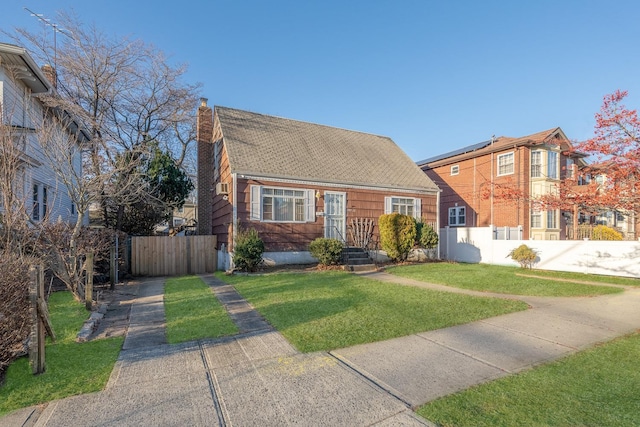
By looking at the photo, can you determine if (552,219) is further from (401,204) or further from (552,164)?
(401,204)

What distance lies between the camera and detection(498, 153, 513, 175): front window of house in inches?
794

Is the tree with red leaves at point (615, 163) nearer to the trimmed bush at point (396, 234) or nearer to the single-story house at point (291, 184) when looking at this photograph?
the trimmed bush at point (396, 234)

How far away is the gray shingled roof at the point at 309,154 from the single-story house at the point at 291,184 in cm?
4

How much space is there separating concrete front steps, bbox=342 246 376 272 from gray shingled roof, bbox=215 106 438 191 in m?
2.91

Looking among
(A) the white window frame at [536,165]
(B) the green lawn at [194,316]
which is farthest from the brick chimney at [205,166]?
(A) the white window frame at [536,165]

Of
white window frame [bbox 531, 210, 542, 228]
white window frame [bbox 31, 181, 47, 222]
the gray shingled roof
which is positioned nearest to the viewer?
white window frame [bbox 31, 181, 47, 222]

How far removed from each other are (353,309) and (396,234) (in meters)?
7.53

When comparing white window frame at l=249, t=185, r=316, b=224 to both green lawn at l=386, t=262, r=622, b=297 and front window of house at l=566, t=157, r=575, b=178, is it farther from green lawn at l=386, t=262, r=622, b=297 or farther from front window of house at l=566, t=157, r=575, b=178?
front window of house at l=566, t=157, r=575, b=178

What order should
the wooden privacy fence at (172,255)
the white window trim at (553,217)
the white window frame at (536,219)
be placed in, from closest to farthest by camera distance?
the wooden privacy fence at (172,255) < the white window frame at (536,219) < the white window trim at (553,217)

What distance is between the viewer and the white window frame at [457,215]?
2233cm

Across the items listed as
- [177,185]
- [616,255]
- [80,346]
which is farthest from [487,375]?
[177,185]

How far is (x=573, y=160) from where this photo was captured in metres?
21.4

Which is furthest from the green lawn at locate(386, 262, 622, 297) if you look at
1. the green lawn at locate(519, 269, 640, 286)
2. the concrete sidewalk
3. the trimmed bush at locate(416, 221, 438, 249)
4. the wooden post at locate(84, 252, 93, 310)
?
the wooden post at locate(84, 252, 93, 310)

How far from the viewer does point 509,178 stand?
18203 mm
